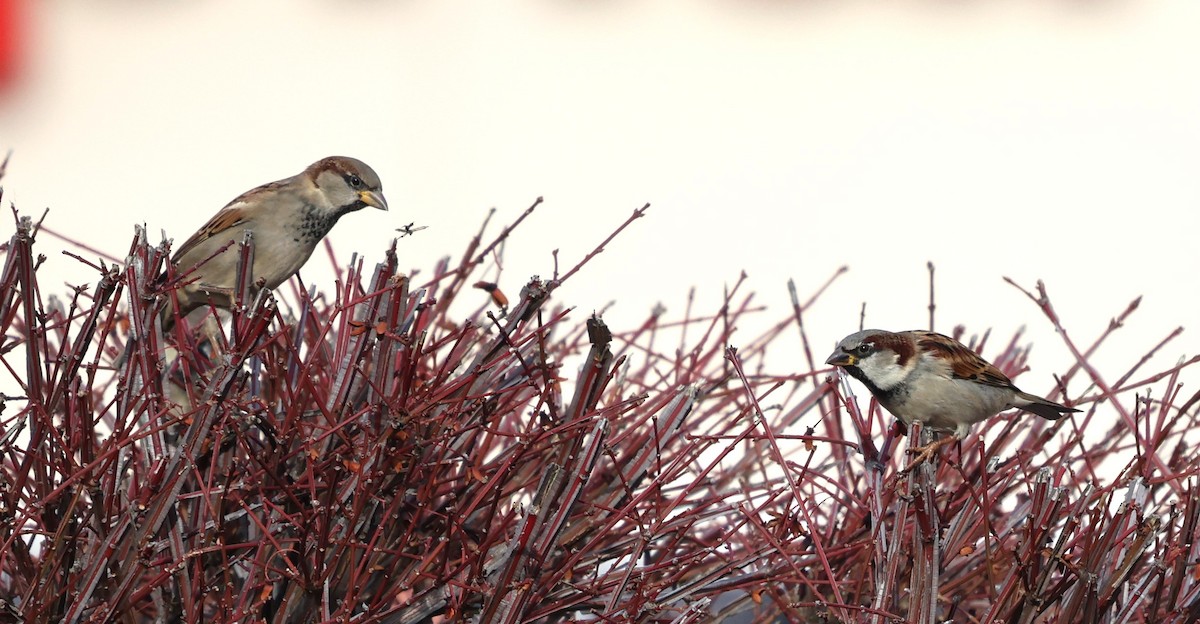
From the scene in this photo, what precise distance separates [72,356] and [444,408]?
44cm

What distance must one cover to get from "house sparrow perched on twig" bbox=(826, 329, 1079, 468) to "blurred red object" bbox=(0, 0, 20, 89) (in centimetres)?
430

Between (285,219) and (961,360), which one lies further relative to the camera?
(285,219)

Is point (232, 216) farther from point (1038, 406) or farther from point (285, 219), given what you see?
point (1038, 406)

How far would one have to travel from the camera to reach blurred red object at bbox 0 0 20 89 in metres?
5.04

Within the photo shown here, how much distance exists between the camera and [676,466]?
1494mm

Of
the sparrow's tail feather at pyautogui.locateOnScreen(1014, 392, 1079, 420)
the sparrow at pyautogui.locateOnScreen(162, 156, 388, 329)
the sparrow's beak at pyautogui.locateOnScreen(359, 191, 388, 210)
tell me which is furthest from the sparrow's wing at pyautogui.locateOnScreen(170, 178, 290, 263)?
the sparrow's tail feather at pyautogui.locateOnScreen(1014, 392, 1079, 420)

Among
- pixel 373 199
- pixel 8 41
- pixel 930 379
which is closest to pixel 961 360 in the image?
pixel 930 379

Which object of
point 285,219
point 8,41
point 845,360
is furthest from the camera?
point 8,41

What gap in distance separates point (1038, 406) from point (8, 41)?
460 cm

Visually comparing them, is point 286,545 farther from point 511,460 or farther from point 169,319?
point 169,319

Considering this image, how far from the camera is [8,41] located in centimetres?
508

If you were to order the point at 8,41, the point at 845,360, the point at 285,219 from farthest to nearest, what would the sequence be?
the point at 8,41
the point at 285,219
the point at 845,360

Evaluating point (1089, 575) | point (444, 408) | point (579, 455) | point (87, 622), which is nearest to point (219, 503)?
point (87, 622)

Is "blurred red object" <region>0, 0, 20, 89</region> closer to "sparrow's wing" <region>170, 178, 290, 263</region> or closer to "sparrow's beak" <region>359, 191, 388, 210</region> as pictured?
"sparrow's wing" <region>170, 178, 290, 263</region>
